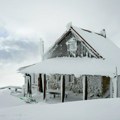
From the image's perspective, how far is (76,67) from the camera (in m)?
19.8

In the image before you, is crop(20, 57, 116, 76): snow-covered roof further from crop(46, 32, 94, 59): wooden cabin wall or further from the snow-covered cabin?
crop(46, 32, 94, 59): wooden cabin wall

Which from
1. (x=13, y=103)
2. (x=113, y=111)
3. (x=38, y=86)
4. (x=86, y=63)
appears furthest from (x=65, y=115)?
(x=38, y=86)

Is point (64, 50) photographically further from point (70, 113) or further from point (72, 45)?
point (70, 113)

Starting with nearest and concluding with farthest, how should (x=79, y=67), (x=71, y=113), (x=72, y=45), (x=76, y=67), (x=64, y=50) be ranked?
(x=71, y=113) < (x=79, y=67) < (x=76, y=67) < (x=72, y=45) < (x=64, y=50)

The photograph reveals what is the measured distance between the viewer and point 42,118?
7738 millimetres

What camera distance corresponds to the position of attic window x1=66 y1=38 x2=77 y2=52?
23.2 m

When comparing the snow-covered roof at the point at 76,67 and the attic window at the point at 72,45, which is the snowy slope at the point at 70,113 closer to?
the snow-covered roof at the point at 76,67

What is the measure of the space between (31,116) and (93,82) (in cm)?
1547

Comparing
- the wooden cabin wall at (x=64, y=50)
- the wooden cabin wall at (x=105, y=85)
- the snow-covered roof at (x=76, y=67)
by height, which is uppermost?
the wooden cabin wall at (x=64, y=50)

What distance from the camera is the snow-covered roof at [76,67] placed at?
18275 mm

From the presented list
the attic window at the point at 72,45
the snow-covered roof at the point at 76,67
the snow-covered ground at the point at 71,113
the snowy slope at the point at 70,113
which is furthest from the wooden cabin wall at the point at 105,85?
the snowy slope at the point at 70,113

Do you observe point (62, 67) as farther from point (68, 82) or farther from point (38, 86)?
point (38, 86)

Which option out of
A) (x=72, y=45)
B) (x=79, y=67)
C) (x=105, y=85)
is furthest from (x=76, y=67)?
(x=105, y=85)

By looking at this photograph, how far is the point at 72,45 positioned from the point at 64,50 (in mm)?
1369
